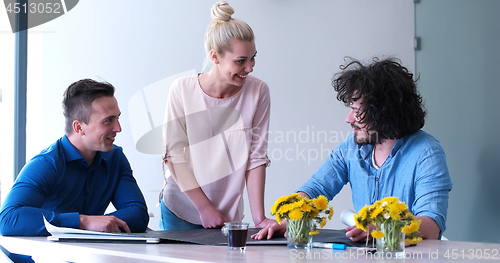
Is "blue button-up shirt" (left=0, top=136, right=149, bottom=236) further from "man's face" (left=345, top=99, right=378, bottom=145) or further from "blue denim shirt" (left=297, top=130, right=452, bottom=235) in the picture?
"man's face" (left=345, top=99, right=378, bottom=145)

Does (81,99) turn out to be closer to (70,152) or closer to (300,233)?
(70,152)

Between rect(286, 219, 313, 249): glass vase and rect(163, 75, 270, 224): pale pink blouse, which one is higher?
rect(163, 75, 270, 224): pale pink blouse

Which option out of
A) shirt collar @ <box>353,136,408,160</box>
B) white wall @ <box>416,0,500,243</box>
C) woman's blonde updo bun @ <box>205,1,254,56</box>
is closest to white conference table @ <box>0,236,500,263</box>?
shirt collar @ <box>353,136,408,160</box>

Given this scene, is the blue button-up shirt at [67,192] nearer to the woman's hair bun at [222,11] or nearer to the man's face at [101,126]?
the man's face at [101,126]

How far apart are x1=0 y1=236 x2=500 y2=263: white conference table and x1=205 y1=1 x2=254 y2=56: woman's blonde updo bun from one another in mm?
933

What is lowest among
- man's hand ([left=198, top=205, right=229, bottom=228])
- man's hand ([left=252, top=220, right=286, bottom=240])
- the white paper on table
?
man's hand ([left=198, top=205, right=229, bottom=228])

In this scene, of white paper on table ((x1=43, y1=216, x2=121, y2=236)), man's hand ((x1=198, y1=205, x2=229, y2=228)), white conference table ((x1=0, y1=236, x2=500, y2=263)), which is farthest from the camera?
man's hand ((x1=198, y1=205, x2=229, y2=228))

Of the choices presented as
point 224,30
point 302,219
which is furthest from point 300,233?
point 224,30

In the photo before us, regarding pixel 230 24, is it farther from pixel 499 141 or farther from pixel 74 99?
pixel 499 141

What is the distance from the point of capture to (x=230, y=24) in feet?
6.20

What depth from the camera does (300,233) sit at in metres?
1.19

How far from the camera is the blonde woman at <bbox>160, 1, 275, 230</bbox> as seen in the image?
73.8 inches

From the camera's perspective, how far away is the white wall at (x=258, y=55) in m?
3.00

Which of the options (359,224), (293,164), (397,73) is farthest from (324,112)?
(359,224)
